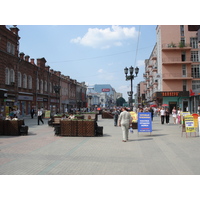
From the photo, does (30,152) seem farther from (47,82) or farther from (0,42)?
(47,82)

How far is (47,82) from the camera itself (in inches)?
1887

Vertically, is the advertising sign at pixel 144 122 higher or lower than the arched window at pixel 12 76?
lower

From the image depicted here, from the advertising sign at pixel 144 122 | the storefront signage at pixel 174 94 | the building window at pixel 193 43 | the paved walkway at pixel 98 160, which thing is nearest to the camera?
→ the paved walkway at pixel 98 160

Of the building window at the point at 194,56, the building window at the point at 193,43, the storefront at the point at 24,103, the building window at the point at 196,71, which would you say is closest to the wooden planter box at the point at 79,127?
the storefront at the point at 24,103

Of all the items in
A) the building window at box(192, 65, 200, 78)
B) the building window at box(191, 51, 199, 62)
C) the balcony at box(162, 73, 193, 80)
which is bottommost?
the balcony at box(162, 73, 193, 80)

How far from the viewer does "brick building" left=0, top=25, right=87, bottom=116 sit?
30891 mm

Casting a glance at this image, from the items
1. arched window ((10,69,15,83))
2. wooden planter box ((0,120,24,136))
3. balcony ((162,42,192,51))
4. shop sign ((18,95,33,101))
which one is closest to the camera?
wooden planter box ((0,120,24,136))

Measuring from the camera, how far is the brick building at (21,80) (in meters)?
30.9

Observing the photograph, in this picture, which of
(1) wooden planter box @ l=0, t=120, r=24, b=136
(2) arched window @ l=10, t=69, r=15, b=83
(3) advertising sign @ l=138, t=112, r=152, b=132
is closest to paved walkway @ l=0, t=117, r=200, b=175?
(3) advertising sign @ l=138, t=112, r=152, b=132

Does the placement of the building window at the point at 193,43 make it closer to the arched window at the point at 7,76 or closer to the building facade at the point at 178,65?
the building facade at the point at 178,65

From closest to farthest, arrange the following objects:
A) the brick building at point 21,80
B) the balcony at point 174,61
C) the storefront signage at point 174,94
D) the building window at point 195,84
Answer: the brick building at point 21,80, the storefront signage at point 174,94, the balcony at point 174,61, the building window at point 195,84

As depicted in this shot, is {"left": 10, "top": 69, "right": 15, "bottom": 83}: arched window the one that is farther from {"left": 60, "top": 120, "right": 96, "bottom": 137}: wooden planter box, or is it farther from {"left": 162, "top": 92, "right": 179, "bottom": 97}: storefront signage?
{"left": 162, "top": 92, "right": 179, "bottom": 97}: storefront signage

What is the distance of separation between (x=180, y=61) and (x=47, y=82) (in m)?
28.2

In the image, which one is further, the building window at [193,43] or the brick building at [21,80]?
the building window at [193,43]
